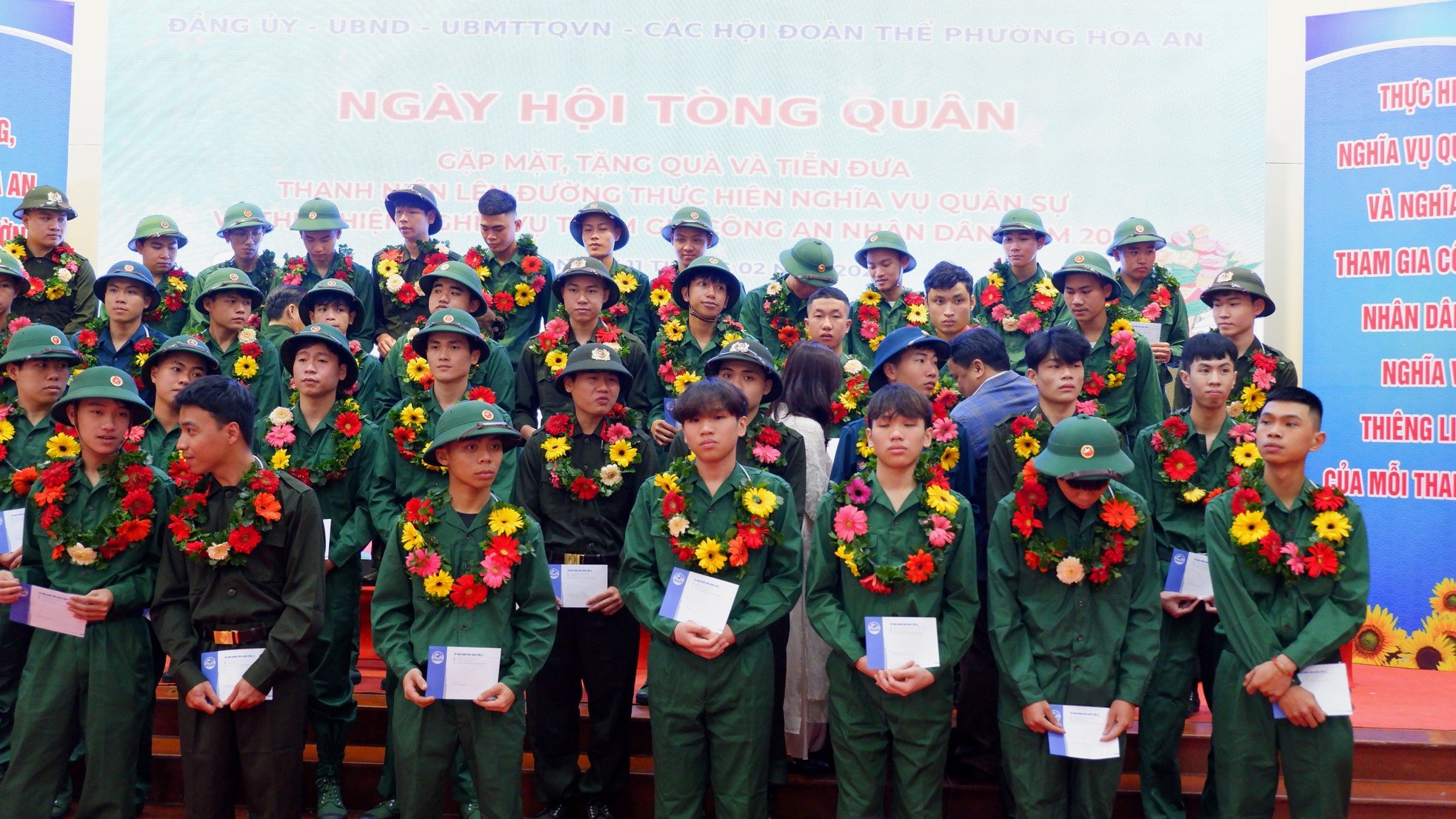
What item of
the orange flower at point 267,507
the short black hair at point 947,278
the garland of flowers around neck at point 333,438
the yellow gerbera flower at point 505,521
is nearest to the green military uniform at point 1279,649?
the short black hair at point 947,278

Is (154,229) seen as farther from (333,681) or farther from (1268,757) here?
(1268,757)

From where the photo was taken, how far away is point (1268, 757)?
4004mm

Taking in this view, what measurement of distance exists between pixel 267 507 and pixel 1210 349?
411 cm

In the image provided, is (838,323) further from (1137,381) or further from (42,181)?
(42,181)

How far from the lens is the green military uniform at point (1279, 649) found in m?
3.91

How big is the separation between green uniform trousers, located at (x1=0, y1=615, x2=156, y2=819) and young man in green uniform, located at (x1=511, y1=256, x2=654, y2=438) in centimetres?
208

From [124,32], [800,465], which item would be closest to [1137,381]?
[800,465]

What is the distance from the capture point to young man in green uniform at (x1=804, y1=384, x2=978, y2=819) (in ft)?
12.9

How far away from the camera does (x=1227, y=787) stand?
4.05 meters

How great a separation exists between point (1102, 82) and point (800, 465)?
15.7ft

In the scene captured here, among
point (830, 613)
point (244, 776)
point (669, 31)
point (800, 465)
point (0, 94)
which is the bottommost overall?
point (244, 776)

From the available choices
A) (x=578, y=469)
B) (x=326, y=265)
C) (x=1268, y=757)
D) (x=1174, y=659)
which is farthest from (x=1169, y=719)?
(x=326, y=265)

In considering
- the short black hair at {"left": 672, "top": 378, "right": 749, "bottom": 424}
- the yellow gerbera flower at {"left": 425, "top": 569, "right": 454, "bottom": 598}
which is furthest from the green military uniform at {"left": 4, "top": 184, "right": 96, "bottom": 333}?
the short black hair at {"left": 672, "top": 378, "right": 749, "bottom": 424}

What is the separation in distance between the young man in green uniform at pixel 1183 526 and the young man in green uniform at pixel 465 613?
2.55 m
